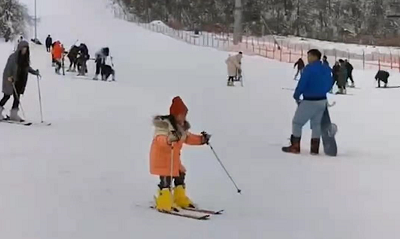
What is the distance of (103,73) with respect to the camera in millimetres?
26625

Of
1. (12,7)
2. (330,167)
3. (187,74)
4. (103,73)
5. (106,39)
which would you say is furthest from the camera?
(12,7)

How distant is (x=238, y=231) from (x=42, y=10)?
68530mm

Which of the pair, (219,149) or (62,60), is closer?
(219,149)

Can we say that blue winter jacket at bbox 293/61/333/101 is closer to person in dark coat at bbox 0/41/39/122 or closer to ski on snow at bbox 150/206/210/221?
ski on snow at bbox 150/206/210/221

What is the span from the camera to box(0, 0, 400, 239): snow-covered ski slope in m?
6.21

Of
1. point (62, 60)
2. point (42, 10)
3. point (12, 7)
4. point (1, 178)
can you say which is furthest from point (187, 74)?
point (42, 10)

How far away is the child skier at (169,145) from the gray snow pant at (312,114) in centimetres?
401

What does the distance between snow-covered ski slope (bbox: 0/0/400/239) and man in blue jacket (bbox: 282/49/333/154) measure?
364 millimetres

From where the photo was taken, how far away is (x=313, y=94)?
1033cm

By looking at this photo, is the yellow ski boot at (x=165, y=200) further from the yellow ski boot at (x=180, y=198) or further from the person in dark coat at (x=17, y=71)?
the person in dark coat at (x=17, y=71)

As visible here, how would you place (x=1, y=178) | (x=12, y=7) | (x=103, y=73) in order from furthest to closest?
(x=12, y=7) → (x=103, y=73) → (x=1, y=178)

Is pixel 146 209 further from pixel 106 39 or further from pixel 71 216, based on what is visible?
pixel 106 39

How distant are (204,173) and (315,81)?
2292 millimetres

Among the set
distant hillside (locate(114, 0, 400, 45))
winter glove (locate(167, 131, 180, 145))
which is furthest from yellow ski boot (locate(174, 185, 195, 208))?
distant hillside (locate(114, 0, 400, 45))
